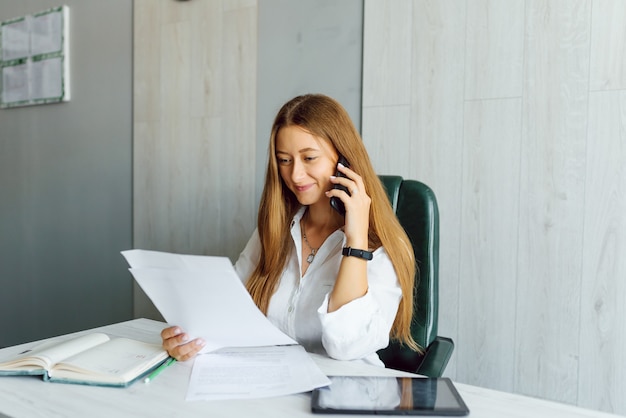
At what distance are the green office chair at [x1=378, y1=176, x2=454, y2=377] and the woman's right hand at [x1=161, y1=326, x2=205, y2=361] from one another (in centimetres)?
61

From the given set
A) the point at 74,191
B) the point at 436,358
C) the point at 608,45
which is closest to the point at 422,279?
the point at 436,358

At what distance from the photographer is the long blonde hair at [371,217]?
127 centimetres

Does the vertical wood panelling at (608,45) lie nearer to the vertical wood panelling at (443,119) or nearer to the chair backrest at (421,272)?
the vertical wood panelling at (443,119)

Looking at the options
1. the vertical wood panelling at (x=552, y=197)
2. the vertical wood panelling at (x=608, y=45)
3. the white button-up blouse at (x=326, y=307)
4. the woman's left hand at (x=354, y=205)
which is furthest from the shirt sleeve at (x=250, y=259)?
the vertical wood panelling at (x=608, y=45)

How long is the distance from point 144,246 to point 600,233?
2.00 meters

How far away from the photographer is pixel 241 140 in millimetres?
2186

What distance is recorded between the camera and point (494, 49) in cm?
161

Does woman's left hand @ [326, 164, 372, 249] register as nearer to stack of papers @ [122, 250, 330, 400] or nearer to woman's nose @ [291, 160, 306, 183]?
woman's nose @ [291, 160, 306, 183]

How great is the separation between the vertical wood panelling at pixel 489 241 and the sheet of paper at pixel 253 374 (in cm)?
82

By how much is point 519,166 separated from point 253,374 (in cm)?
110

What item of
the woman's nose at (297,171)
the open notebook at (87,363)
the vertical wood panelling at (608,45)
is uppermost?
the vertical wood panelling at (608,45)

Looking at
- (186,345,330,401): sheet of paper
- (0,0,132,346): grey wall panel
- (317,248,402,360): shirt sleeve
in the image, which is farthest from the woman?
(0,0,132,346): grey wall panel

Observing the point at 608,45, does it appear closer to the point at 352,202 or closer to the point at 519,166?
the point at 519,166

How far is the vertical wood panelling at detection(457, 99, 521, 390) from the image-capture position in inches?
63.2
